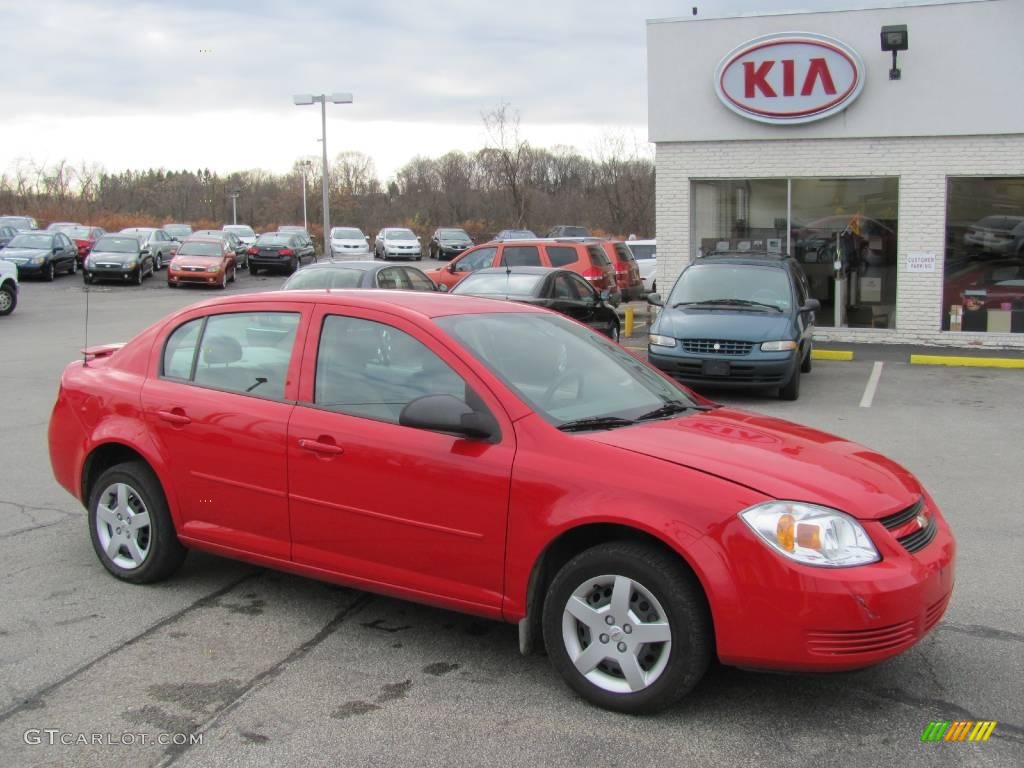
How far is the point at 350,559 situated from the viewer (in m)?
4.52

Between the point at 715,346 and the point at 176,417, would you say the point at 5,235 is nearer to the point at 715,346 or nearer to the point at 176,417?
the point at 715,346

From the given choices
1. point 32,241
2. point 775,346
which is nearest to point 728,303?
point 775,346

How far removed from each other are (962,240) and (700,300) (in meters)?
6.39

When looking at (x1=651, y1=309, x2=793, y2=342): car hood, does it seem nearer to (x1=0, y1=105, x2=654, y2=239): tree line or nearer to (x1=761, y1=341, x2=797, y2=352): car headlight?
(x1=761, y1=341, x2=797, y2=352): car headlight

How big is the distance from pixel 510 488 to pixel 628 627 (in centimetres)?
71

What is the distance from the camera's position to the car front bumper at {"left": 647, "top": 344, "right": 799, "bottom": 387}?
11.6m

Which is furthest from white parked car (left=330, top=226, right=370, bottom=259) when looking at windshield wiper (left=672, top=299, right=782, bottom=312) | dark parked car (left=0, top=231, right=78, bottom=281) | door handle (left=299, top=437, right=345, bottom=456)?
door handle (left=299, top=437, right=345, bottom=456)

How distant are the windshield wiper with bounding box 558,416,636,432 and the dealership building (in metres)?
13.9

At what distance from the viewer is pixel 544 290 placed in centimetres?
1435

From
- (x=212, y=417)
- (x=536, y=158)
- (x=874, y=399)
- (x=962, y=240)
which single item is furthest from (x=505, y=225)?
(x=212, y=417)

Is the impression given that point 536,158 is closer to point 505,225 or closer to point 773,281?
point 505,225

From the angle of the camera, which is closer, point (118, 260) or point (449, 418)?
point (449, 418)

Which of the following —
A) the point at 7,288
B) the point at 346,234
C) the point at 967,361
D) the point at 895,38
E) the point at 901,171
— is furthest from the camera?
the point at 346,234

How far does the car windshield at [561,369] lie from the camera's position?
4391 mm
